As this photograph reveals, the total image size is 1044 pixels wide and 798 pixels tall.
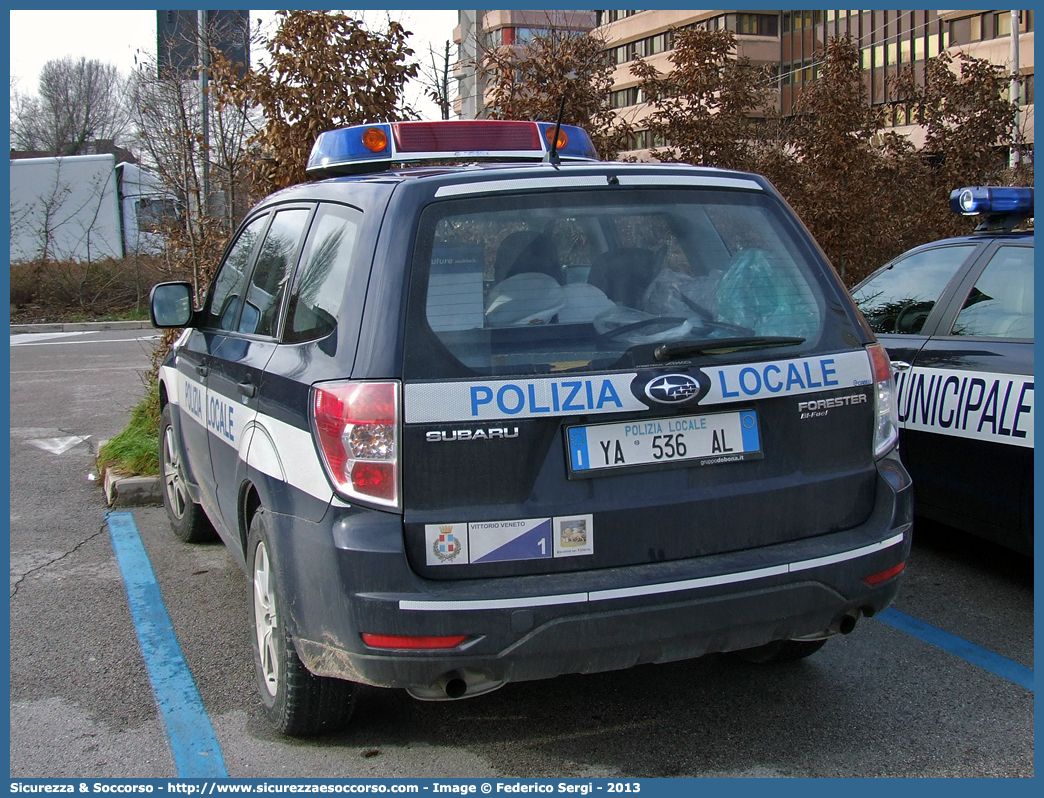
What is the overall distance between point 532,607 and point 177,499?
11.5 feet

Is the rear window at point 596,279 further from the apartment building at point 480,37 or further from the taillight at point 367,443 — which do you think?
the apartment building at point 480,37

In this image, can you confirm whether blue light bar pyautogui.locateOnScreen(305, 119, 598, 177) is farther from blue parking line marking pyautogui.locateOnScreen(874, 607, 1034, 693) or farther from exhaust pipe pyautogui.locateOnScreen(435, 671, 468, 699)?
blue parking line marking pyautogui.locateOnScreen(874, 607, 1034, 693)

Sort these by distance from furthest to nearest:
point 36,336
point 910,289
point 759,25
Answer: point 759,25
point 36,336
point 910,289

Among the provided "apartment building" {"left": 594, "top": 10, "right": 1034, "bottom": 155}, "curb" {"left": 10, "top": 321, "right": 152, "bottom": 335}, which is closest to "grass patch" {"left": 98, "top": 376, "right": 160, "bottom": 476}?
"curb" {"left": 10, "top": 321, "right": 152, "bottom": 335}

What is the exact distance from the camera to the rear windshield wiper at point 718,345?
2879 millimetres

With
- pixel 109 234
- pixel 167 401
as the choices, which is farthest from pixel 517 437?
pixel 109 234

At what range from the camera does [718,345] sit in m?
2.96

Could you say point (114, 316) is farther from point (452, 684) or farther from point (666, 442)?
point (666, 442)

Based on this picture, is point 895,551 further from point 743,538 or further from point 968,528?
point 968,528

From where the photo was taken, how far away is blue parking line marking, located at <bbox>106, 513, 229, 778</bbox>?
3.16 m

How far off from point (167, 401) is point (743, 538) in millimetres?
3586

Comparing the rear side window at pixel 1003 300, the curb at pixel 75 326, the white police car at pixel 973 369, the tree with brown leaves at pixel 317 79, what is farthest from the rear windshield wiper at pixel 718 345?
the curb at pixel 75 326

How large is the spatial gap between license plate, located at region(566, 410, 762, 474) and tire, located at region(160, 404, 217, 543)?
294cm

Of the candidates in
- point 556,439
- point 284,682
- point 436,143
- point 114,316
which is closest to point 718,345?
point 556,439
